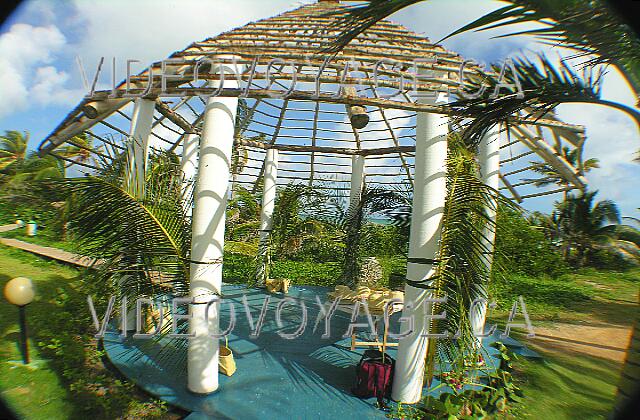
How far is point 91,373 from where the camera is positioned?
480cm

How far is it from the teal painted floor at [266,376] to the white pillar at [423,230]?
0.76m

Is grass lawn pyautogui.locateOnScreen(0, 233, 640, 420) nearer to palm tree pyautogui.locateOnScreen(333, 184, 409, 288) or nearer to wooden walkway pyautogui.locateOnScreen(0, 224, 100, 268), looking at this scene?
wooden walkway pyautogui.locateOnScreen(0, 224, 100, 268)

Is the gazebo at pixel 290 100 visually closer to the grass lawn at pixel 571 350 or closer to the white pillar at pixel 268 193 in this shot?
the grass lawn at pixel 571 350

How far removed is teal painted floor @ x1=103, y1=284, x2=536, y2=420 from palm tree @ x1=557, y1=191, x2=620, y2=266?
46.7ft

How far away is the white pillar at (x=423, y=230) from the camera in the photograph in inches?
174

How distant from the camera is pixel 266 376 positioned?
5105 millimetres

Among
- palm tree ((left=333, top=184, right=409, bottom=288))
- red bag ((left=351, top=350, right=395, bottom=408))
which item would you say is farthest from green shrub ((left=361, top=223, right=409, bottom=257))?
red bag ((left=351, top=350, right=395, bottom=408))

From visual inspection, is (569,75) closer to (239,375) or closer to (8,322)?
(239,375)

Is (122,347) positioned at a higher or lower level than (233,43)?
lower

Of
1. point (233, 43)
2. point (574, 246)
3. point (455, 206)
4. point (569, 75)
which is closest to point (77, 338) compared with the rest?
point (233, 43)

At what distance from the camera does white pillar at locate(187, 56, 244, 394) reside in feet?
14.5

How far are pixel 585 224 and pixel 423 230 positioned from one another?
59.7 ft

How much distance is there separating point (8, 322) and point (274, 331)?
14.7 ft

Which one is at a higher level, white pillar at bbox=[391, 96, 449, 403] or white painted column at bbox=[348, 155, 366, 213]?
white painted column at bbox=[348, 155, 366, 213]
